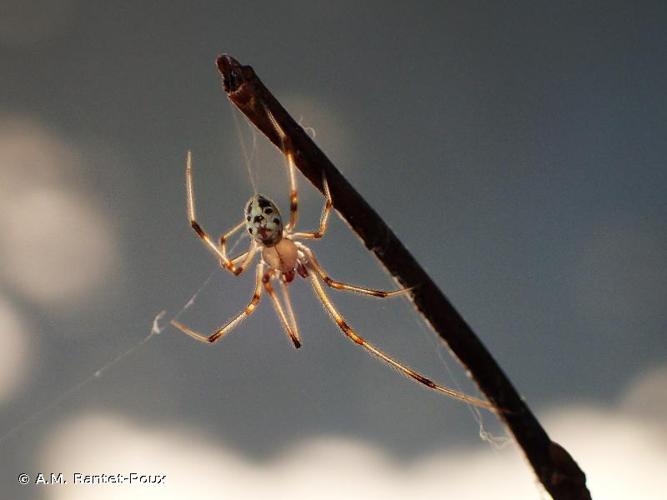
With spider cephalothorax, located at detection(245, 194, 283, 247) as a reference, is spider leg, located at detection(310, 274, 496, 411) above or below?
below

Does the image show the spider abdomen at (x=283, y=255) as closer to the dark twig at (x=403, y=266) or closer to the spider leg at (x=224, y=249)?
the spider leg at (x=224, y=249)

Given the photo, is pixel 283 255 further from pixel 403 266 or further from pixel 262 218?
pixel 403 266

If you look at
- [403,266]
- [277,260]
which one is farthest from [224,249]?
[403,266]

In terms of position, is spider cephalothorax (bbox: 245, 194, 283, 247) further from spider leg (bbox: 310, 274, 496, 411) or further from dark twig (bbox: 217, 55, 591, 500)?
dark twig (bbox: 217, 55, 591, 500)

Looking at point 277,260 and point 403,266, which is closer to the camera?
point 403,266

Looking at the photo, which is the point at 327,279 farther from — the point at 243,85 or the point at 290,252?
the point at 243,85

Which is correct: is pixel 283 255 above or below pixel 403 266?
below

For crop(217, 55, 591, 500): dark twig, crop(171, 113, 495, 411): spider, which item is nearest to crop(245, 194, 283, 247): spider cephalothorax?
crop(171, 113, 495, 411): spider
